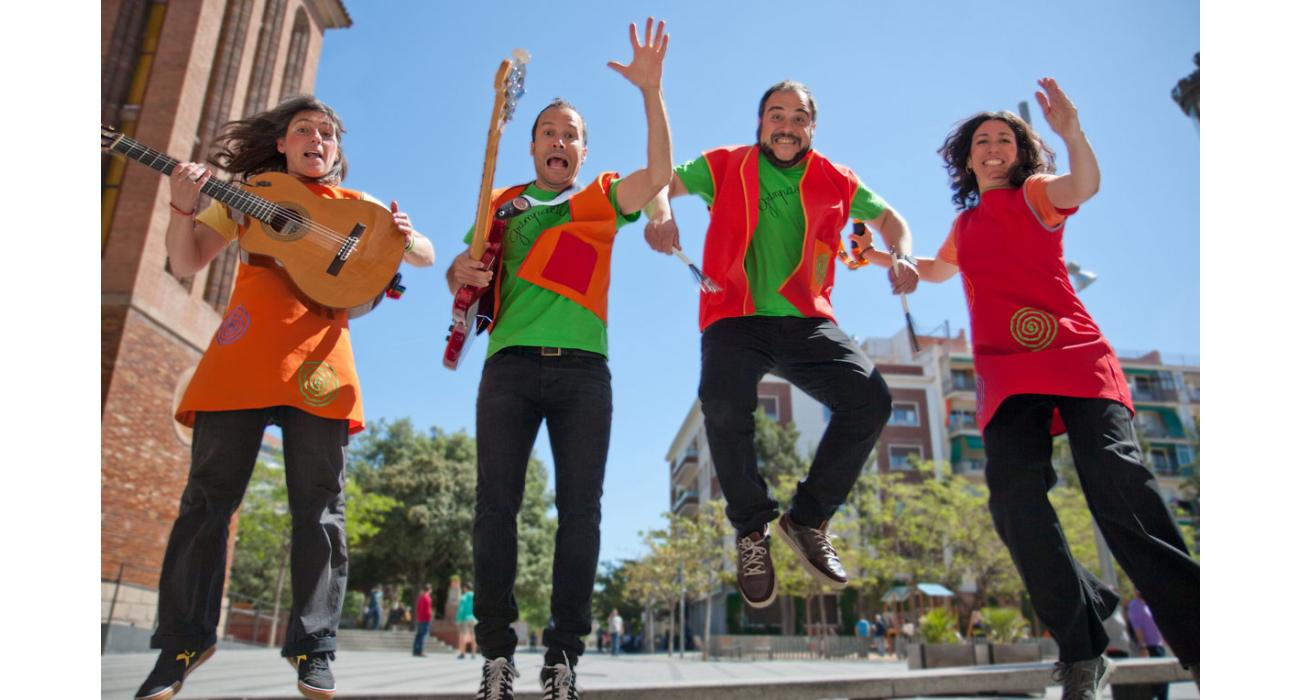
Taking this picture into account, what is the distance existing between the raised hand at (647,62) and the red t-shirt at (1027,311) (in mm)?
1499

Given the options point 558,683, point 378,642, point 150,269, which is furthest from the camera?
point 378,642

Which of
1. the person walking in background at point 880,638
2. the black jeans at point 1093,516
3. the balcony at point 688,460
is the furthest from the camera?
the balcony at point 688,460

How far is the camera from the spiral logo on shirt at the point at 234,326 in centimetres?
334

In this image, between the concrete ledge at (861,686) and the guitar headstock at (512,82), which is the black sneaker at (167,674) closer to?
the concrete ledge at (861,686)

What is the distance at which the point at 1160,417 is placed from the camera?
179 feet

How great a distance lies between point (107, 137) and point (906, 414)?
1993 inches

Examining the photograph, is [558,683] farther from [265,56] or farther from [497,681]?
[265,56]

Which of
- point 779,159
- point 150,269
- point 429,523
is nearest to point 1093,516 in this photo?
point 779,159

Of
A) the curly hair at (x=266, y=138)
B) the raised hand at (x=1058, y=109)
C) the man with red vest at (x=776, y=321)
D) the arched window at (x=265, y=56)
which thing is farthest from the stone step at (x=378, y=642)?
the raised hand at (x=1058, y=109)

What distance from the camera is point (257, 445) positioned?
3.28m

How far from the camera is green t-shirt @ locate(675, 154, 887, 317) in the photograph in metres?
3.65
